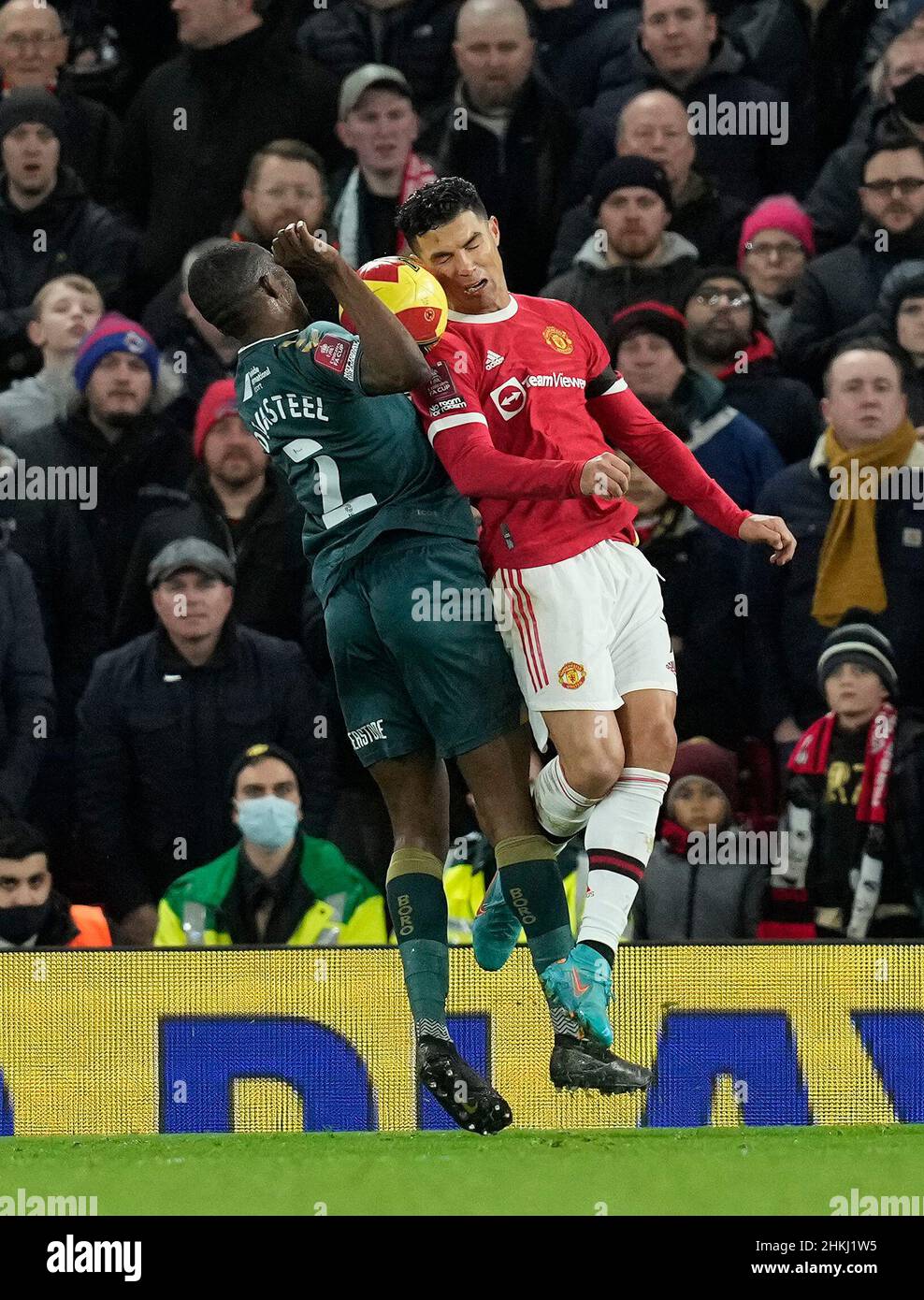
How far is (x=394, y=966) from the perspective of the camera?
7035mm

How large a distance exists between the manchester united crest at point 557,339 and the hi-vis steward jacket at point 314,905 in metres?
2.57

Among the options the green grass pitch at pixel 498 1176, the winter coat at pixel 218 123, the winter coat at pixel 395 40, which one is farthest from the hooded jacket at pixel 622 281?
the green grass pitch at pixel 498 1176

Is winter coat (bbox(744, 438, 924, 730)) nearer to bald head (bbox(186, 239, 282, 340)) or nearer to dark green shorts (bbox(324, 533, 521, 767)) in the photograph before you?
dark green shorts (bbox(324, 533, 521, 767))

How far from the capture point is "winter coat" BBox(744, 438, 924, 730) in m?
8.31

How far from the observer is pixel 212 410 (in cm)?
868

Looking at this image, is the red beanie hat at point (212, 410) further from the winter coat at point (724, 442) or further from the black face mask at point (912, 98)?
the black face mask at point (912, 98)

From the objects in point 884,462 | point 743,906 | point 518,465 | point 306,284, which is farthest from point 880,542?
point 518,465

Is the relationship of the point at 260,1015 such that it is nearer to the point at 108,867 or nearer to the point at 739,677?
the point at 108,867

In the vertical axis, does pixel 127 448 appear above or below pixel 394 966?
above

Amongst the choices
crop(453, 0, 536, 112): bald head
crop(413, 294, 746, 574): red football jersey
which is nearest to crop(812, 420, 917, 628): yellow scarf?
crop(453, 0, 536, 112): bald head

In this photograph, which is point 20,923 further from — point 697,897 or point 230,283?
point 230,283

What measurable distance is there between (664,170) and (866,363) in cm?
124

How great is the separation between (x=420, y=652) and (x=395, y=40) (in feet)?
14.7

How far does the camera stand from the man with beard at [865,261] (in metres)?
8.77
